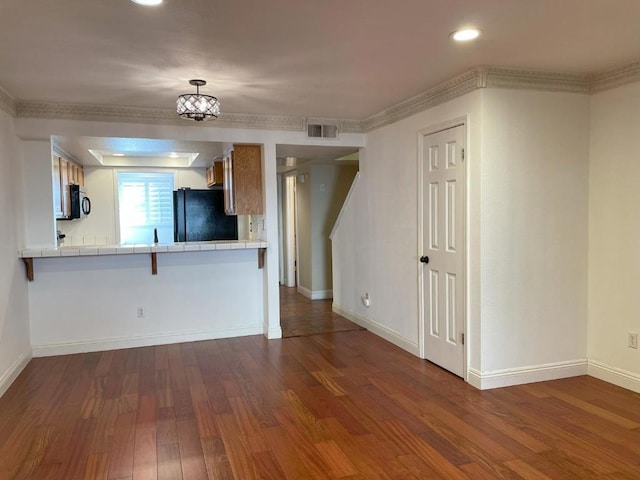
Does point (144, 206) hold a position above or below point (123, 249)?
above

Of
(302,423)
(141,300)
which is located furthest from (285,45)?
(141,300)

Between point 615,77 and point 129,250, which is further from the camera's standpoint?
point 129,250

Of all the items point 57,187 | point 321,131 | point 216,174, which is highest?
point 321,131

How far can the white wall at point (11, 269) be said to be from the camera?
3549 mm

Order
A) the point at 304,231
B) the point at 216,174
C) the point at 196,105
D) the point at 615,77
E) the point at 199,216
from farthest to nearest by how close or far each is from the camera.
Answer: the point at 304,231 < the point at 199,216 < the point at 216,174 < the point at 615,77 < the point at 196,105

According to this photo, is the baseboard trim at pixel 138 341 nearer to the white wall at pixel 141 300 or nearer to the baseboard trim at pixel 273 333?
the white wall at pixel 141 300

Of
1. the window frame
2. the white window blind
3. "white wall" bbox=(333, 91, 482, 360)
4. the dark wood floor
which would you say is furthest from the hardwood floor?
the white window blind

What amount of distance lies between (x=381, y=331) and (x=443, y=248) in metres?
1.43

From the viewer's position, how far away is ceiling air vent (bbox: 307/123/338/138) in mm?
4805

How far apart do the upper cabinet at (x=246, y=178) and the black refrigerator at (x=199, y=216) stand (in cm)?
228

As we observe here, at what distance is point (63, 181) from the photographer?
545 cm

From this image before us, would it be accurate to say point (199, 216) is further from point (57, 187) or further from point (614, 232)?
point (614, 232)

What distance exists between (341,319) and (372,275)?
922mm

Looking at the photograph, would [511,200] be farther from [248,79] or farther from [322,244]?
[322,244]
